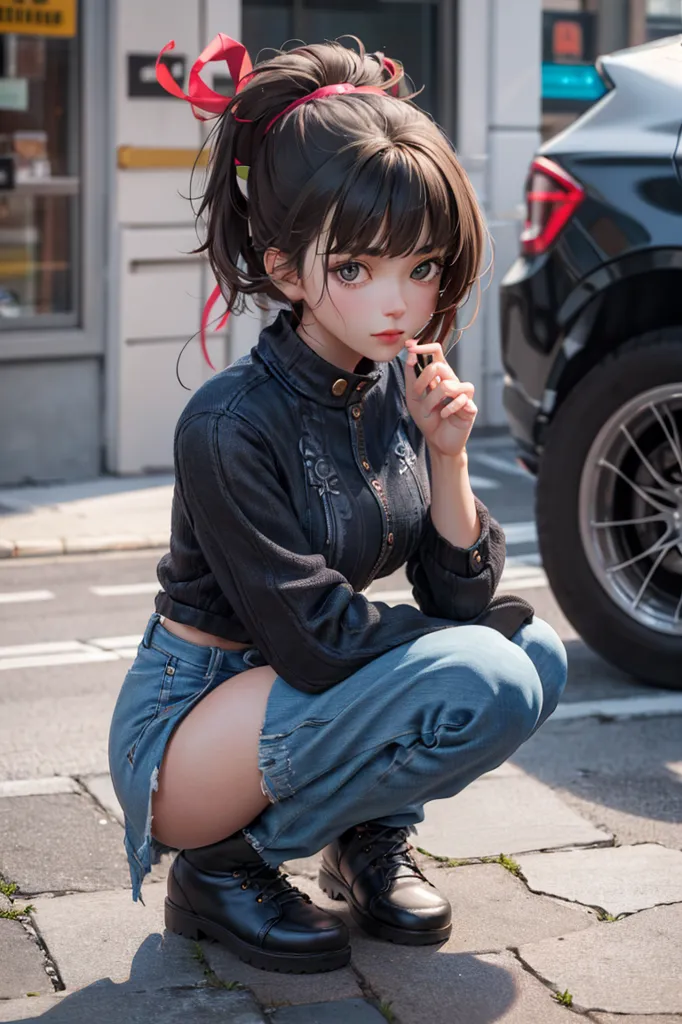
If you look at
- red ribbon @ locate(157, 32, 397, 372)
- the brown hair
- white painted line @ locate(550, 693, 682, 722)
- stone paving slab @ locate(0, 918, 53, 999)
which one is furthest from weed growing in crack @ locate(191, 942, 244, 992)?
white painted line @ locate(550, 693, 682, 722)

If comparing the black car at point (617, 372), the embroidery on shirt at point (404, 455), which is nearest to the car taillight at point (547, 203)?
the black car at point (617, 372)

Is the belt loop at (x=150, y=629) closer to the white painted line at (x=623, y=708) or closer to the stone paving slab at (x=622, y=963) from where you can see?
the stone paving slab at (x=622, y=963)

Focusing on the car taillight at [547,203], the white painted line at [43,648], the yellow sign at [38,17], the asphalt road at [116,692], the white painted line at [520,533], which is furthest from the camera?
the yellow sign at [38,17]

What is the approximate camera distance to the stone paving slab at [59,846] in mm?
3244

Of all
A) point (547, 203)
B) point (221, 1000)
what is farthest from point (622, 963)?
point (547, 203)

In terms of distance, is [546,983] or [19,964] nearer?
[546,983]

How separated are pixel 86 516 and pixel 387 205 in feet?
16.5

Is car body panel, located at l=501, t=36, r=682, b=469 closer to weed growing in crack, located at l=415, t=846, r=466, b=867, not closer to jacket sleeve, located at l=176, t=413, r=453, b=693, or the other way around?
weed growing in crack, located at l=415, t=846, r=466, b=867

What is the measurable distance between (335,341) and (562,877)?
1.12 meters

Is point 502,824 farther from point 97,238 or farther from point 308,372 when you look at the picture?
point 97,238

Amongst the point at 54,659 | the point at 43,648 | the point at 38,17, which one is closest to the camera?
the point at 54,659

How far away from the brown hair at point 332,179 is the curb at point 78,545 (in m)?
4.19

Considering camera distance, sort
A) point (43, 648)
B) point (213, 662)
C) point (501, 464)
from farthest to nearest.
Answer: point (501, 464), point (43, 648), point (213, 662)

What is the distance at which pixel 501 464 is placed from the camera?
8672 millimetres
